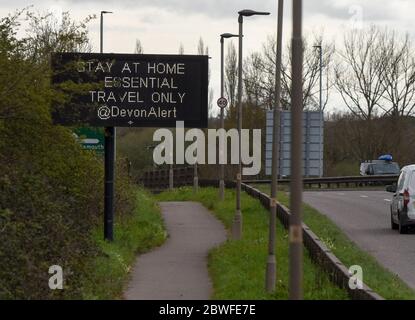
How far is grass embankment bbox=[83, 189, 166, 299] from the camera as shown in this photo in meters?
15.3

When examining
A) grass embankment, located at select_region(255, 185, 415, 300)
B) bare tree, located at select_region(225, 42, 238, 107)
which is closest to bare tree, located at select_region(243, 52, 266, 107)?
bare tree, located at select_region(225, 42, 238, 107)

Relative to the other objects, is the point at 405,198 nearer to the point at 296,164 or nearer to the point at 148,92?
the point at 148,92

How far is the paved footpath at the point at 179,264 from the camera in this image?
1611cm

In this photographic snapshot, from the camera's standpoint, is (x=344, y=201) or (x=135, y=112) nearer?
(x=135, y=112)

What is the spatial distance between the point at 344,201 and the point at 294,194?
27.6 m

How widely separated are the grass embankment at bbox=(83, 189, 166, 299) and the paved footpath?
0.22 meters

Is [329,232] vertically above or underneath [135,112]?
underneath

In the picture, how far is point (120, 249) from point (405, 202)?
7.67 metres

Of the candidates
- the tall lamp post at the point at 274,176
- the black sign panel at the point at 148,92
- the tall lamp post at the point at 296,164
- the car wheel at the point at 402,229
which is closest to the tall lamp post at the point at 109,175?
the black sign panel at the point at 148,92

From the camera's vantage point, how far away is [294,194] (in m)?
10.3

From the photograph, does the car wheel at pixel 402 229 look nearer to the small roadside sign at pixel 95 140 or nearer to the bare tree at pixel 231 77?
the small roadside sign at pixel 95 140
